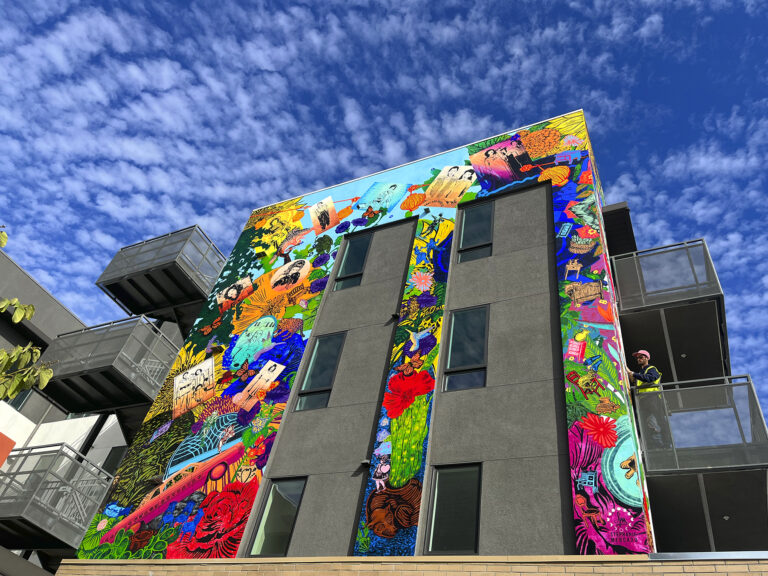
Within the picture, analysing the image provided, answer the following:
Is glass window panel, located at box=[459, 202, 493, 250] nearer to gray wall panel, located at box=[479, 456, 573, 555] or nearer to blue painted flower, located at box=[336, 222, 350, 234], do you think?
blue painted flower, located at box=[336, 222, 350, 234]

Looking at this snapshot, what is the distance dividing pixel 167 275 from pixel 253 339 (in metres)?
5.45

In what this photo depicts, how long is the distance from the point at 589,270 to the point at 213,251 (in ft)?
39.9

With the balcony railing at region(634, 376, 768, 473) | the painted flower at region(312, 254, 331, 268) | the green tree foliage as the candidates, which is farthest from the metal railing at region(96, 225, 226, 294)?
the balcony railing at region(634, 376, 768, 473)

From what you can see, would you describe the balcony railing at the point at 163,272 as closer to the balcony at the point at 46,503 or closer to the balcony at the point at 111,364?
the balcony at the point at 111,364

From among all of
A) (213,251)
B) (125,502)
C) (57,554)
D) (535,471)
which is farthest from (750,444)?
(57,554)

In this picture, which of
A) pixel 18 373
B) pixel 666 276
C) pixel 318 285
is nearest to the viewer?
pixel 18 373

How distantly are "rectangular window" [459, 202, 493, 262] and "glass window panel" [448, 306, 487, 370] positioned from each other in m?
1.64

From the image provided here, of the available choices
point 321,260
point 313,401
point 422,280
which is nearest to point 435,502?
point 313,401

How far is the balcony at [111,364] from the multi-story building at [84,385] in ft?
0.10

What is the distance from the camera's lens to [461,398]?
10047 millimetres

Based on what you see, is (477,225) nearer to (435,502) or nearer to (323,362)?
(323,362)

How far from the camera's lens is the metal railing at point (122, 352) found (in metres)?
14.8

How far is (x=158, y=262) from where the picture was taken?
1738cm

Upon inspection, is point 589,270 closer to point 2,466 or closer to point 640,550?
point 640,550
